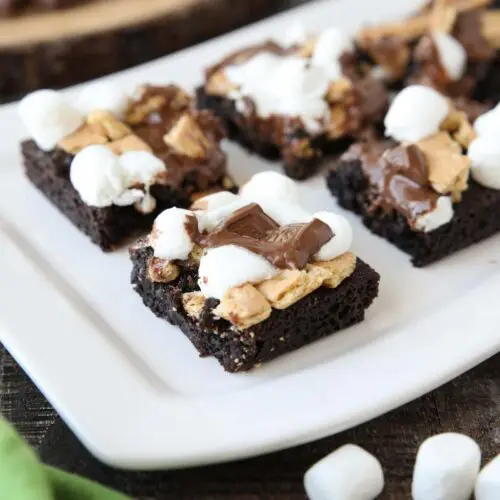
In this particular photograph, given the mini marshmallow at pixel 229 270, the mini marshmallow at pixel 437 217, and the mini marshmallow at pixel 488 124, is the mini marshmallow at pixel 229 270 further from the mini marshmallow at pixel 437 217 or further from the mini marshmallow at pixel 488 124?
the mini marshmallow at pixel 488 124

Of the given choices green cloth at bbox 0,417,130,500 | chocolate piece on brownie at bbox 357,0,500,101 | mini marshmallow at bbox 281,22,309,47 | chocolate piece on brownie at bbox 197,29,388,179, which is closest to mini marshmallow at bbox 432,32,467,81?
chocolate piece on brownie at bbox 357,0,500,101

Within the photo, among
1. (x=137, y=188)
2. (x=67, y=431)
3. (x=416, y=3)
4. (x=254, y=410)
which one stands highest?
(x=137, y=188)

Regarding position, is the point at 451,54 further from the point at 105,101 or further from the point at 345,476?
the point at 345,476

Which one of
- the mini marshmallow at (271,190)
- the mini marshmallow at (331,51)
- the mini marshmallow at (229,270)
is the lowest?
the mini marshmallow at (331,51)

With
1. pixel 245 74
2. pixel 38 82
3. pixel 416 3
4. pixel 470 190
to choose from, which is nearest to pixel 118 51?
pixel 38 82

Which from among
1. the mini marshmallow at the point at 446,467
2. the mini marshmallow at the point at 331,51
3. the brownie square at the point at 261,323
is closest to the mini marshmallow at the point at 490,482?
the mini marshmallow at the point at 446,467

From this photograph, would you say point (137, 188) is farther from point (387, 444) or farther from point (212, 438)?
point (387, 444)

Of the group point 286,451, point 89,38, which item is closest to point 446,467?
point 286,451
